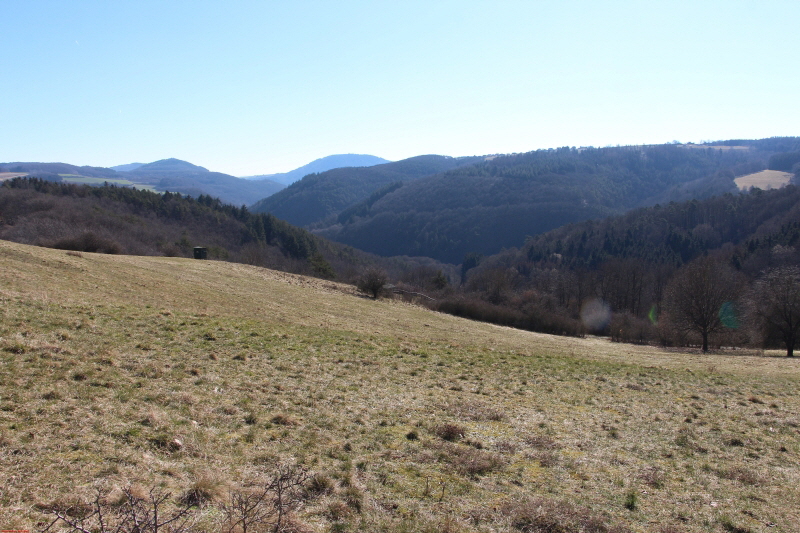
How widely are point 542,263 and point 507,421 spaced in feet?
429

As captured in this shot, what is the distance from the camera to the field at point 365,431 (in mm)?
5520

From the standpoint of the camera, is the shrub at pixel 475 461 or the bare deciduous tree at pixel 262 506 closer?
the bare deciduous tree at pixel 262 506

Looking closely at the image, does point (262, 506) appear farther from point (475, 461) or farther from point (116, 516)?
point (475, 461)

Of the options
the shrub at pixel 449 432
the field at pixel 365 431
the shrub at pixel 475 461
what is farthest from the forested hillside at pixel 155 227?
the shrub at pixel 475 461

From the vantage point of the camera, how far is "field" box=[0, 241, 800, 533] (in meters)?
5.52

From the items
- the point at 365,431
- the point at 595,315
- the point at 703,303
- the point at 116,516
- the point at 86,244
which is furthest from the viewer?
the point at 595,315

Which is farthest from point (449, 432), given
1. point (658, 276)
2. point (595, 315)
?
point (658, 276)

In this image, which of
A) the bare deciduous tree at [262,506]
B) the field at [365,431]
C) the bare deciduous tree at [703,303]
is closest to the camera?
the bare deciduous tree at [262,506]

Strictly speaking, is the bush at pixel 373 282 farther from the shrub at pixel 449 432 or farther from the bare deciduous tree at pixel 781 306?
the shrub at pixel 449 432

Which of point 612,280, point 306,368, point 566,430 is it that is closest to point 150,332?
point 306,368

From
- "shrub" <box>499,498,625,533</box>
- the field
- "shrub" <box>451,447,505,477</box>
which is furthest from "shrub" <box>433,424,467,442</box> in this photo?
"shrub" <box>499,498,625,533</box>

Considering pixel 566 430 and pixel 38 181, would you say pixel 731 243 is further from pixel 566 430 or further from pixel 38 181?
pixel 38 181

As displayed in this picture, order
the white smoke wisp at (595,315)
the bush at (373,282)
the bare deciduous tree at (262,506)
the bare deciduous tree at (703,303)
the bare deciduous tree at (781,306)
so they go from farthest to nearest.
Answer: the white smoke wisp at (595,315)
the bush at (373,282)
the bare deciduous tree at (703,303)
the bare deciduous tree at (781,306)
the bare deciduous tree at (262,506)

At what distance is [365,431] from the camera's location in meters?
8.41
